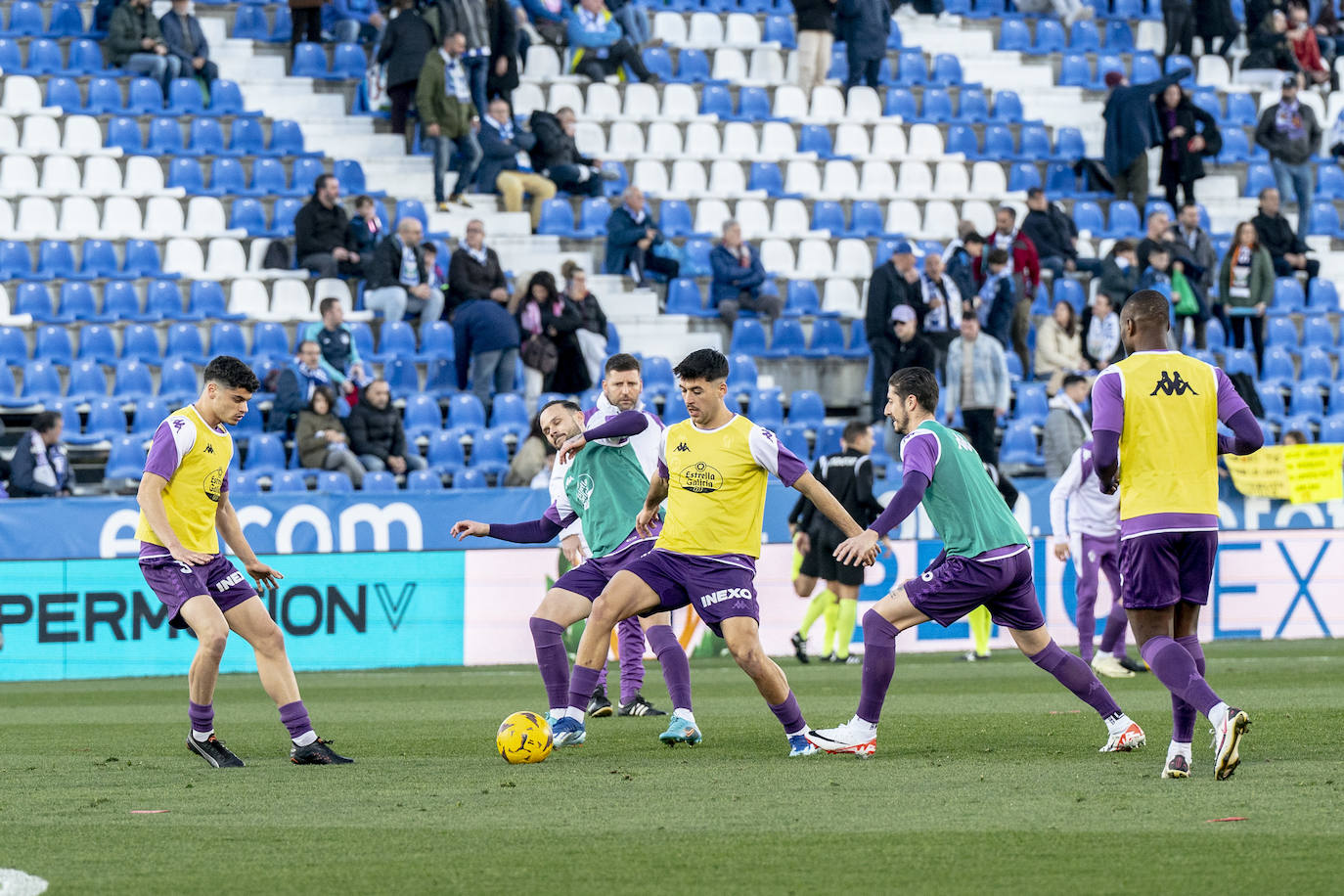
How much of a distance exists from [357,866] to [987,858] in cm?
207

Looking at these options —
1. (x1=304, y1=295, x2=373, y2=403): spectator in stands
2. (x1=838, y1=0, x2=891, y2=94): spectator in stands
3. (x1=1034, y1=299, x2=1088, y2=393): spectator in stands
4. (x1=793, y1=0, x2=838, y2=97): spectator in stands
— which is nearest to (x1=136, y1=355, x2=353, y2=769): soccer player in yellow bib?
(x1=304, y1=295, x2=373, y2=403): spectator in stands

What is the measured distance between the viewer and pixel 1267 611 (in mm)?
19578

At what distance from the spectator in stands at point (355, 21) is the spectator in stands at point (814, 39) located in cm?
583

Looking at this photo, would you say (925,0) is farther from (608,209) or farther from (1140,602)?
(1140,602)

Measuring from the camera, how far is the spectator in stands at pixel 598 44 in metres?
26.0

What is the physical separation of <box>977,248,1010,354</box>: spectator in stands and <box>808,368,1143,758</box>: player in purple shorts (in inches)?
537

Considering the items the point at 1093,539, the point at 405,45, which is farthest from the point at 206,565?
the point at 405,45

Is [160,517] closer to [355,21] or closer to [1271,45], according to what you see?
[355,21]

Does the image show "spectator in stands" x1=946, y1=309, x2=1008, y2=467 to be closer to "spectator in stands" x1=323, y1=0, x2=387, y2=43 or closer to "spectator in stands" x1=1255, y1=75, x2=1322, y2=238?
"spectator in stands" x1=1255, y1=75, x2=1322, y2=238

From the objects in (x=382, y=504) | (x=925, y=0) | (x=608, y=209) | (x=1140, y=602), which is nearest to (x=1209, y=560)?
(x=1140, y=602)

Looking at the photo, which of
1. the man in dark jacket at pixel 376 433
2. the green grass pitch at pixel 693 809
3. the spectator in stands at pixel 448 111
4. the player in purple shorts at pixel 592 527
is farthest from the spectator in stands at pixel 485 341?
the player in purple shorts at pixel 592 527

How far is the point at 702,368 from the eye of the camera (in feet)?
30.5

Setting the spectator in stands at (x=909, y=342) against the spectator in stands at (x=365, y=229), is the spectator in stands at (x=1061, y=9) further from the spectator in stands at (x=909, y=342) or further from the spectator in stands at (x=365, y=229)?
the spectator in stands at (x=365, y=229)

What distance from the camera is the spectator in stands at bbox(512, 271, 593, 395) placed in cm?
2114
